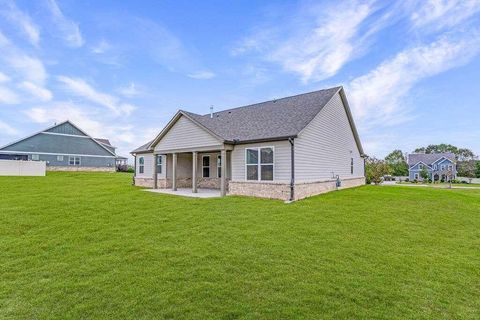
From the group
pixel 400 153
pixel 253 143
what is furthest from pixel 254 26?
pixel 400 153

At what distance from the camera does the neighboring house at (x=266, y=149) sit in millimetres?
12969

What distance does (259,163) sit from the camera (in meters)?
13.6

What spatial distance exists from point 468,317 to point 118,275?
5527 mm

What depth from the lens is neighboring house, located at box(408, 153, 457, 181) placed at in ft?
175

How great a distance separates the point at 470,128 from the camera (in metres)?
42.0

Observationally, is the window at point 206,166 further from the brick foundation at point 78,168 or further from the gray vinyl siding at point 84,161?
the gray vinyl siding at point 84,161

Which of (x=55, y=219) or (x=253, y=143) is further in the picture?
(x=253, y=143)

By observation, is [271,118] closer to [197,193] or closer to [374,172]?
[197,193]

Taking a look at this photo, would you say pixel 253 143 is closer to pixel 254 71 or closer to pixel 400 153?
pixel 254 71

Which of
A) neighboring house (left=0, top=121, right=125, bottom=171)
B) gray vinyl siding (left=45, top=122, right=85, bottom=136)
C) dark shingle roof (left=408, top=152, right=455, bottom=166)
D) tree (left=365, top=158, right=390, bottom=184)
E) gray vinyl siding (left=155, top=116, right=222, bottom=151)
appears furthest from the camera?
dark shingle roof (left=408, top=152, right=455, bottom=166)

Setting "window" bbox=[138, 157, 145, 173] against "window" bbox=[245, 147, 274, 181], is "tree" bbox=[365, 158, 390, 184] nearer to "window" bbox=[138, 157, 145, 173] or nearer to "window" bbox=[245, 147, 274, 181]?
"window" bbox=[245, 147, 274, 181]

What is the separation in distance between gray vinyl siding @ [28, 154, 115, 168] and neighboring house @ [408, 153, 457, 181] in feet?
194

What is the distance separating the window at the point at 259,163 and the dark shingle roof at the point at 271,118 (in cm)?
72

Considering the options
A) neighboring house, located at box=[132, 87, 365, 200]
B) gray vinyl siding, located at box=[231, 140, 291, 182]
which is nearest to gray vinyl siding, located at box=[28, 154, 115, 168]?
neighboring house, located at box=[132, 87, 365, 200]
